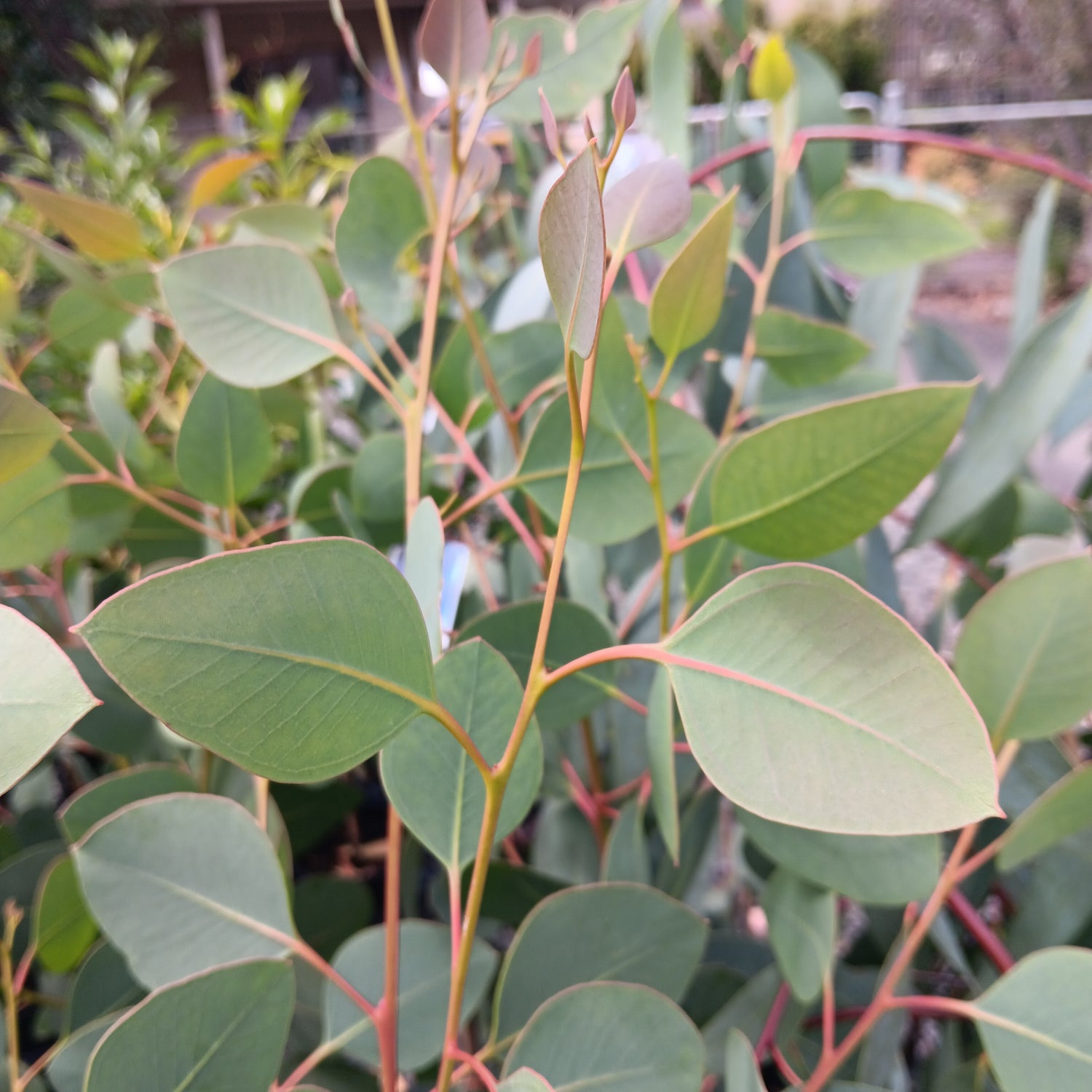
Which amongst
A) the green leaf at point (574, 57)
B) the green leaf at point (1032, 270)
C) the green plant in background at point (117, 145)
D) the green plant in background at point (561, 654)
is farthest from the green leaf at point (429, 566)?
the green plant in background at point (117, 145)

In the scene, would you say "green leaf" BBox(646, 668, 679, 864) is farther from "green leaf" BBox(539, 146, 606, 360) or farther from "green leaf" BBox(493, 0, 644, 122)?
"green leaf" BBox(493, 0, 644, 122)

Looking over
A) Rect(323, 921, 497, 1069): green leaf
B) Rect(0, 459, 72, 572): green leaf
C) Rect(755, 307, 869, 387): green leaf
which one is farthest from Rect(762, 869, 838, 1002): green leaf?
Rect(0, 459, 72, 572): green leaf

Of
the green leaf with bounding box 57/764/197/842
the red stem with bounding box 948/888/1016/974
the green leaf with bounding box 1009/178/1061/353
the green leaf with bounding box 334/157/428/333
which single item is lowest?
the red stem with bounding box 948/888/1016/974

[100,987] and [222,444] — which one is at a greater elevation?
[222,444]

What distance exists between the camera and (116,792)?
32 cm

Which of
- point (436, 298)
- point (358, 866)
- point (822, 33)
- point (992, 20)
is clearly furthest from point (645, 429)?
point (822, 33)

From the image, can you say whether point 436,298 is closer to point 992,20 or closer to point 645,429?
point 645,429

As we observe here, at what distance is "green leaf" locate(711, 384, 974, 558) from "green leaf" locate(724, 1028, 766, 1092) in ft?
0.49

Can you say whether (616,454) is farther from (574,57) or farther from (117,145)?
(117,145)

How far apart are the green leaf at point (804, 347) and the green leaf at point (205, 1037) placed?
0.29 metres

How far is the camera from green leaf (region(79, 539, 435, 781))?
0.15 metres

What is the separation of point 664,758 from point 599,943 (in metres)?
0.07

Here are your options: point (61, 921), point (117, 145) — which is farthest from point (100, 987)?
point (117, 145)

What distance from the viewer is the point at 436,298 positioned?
0.30m
